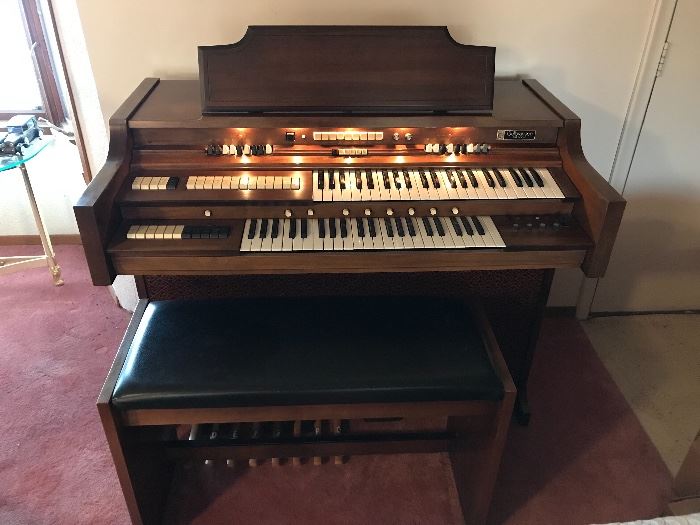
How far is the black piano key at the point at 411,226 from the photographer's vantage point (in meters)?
1.57

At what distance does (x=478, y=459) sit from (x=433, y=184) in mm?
770

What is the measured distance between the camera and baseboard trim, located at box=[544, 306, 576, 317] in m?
2.60

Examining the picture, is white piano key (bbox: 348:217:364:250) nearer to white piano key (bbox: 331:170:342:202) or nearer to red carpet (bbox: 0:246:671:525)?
white piano key (bbox: 331:170:342:202)

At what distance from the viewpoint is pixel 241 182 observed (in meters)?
1.62

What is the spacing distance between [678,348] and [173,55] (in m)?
2.25

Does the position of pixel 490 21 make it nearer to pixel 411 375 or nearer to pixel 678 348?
pixel 411 375

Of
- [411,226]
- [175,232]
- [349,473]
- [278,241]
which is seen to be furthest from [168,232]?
[349,473]

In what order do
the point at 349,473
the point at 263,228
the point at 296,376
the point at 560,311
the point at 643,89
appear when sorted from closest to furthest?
the point at 296,376, the point at 263,228, the point at 349,473, the point at 643,89, the point at 560,311

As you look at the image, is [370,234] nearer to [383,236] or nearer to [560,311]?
[383,236]

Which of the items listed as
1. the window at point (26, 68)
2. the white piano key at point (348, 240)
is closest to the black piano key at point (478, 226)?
the white piano key at point (348, 240)

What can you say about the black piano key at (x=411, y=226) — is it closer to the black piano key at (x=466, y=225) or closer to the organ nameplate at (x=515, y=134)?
the black piano key at (x=466, y=225)

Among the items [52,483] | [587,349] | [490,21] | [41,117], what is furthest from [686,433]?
[41,117]

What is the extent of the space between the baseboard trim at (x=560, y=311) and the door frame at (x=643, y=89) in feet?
1.85

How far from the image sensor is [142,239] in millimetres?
1517
